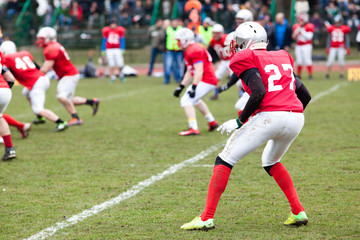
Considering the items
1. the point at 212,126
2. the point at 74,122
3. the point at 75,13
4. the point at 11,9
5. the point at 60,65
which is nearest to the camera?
the point at 212,126

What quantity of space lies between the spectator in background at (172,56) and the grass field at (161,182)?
6.73 m

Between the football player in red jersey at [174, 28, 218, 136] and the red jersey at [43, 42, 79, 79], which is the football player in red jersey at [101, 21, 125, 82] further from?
the football player in red jersey at [174, 28, 218, 136]

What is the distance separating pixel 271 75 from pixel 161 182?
209cm

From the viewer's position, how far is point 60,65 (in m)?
9.33

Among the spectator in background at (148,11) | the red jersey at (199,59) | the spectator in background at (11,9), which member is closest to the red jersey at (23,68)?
the red jersey at (199,59)

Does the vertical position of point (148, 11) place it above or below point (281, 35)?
below

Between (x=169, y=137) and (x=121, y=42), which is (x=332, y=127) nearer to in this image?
(x=169, y=137)

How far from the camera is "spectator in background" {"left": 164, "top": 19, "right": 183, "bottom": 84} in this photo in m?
16.5

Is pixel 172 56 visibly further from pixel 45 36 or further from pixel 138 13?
pixel 45 36

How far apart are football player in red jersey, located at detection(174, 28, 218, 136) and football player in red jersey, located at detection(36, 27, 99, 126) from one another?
2202mm

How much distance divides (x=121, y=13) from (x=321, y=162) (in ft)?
62.7

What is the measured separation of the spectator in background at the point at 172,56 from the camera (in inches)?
650

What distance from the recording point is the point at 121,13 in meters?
24.2

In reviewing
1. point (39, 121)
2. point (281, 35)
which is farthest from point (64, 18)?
point (39, 121)
